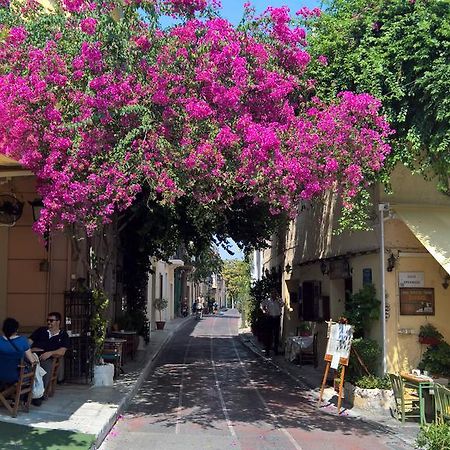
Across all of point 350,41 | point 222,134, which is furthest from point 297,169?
point 350,41

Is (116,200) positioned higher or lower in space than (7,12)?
lower

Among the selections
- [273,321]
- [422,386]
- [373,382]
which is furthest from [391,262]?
[273,321]

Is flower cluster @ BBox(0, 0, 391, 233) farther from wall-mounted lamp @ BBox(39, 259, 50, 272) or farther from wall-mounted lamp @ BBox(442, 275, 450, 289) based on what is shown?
wall-mounted lamp @ BBox(39, 259, 50, 272)

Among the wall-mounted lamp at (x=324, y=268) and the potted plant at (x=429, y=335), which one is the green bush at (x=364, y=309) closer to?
the potted plant at (x=429, y=335)

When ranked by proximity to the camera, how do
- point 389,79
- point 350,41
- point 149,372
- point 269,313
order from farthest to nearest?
point 269,313
point 149,372
point 350,41
point 389,79

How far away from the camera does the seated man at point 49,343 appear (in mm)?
8891

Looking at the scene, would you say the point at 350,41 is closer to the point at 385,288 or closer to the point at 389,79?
the point at 389,79

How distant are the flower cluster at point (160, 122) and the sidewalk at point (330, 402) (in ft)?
11.5

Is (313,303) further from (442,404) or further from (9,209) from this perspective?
(9,209)

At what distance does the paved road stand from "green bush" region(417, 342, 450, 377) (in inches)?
58.0

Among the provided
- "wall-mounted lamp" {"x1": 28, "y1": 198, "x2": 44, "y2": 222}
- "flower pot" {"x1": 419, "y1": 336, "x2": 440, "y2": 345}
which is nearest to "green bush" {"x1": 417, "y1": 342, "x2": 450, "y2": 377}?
"flower pot" {"x1": 419, "y1": 336, "x2": 440, "y2": 345}

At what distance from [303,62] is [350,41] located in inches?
35.8

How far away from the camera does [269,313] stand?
55.3 feet

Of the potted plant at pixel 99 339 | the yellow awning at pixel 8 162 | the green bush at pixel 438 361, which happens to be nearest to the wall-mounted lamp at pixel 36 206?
the potted plant at pixel 99 339
